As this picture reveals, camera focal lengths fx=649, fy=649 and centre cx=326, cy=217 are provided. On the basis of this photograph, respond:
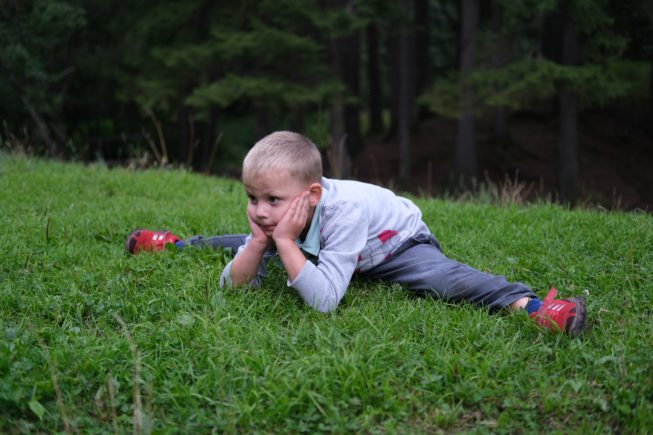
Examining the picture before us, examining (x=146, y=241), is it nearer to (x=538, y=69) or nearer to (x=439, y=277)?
(x=439, y=277)

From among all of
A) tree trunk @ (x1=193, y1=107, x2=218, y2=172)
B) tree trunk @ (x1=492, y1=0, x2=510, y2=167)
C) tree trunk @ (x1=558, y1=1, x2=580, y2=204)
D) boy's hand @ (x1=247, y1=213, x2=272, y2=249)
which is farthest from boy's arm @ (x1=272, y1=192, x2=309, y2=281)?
tree trunk @ (x1=492, y1=0, x2=510, y2=167)

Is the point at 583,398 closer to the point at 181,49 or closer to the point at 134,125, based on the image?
the point at 181,49

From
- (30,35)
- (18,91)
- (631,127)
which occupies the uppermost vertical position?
(30,35)

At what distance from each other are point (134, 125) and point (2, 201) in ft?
59.2

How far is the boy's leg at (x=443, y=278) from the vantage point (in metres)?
3.54

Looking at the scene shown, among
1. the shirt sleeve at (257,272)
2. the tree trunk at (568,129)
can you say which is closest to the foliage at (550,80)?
the tree trunk at (568,129)

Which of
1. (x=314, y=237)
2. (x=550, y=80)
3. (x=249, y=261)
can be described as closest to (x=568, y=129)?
(x=550, y=80)

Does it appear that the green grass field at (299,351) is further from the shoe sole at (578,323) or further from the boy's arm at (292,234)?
the boy's arm at (292,234)

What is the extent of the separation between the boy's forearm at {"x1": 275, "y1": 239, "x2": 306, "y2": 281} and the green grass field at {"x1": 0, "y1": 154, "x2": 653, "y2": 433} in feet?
0.85

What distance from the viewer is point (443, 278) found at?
3.68 m

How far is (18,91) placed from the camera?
17266mm

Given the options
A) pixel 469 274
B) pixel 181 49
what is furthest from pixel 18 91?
pixel 469 274

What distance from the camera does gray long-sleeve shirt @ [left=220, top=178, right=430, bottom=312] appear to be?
3.38m

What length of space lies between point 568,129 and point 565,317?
12.6 meters
